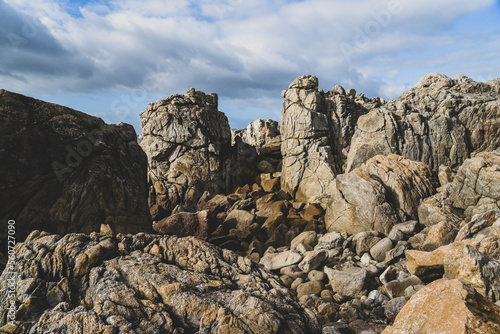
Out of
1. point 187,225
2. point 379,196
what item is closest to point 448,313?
point 379,196

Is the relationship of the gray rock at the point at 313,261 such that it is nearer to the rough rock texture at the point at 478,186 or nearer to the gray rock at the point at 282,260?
the gray rock at the point at 282,260

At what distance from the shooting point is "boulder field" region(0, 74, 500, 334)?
22.2ft

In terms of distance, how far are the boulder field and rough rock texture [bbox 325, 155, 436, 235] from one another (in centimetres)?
13

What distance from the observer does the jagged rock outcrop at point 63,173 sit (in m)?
14.8

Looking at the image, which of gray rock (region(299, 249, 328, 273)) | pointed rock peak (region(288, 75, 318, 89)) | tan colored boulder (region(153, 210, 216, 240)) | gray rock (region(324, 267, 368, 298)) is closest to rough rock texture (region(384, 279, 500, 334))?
gray rock (region(324, 267, 368, 298))

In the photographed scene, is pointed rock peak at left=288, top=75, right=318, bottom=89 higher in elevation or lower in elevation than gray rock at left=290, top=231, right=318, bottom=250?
higher

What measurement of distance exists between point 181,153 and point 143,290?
30262 mm

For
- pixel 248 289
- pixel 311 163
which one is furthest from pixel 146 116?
pixel 248 289

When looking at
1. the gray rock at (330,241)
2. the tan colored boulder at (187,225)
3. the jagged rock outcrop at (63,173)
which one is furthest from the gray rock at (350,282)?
the tan colored boulder at (187,225)

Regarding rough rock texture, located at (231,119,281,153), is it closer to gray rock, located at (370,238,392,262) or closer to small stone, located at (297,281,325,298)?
gray rock, located at (370,238,392,262)

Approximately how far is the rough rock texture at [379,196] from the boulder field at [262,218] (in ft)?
0.42

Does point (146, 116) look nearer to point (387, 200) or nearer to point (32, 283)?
point (387, 200)

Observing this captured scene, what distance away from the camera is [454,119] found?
36562mm

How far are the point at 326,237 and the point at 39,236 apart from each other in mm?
17892
